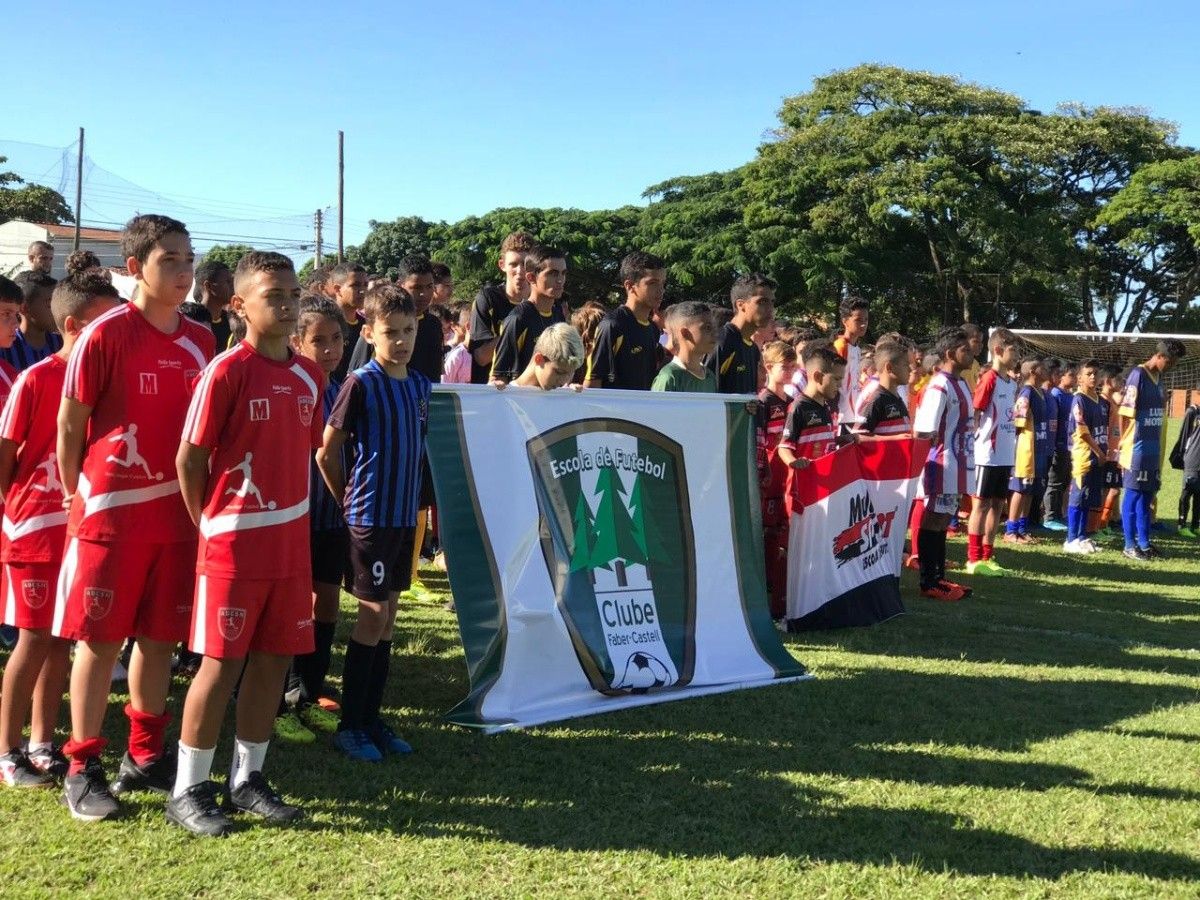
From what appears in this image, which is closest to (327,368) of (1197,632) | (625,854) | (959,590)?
(625,854)

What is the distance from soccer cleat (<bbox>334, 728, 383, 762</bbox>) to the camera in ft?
15.4

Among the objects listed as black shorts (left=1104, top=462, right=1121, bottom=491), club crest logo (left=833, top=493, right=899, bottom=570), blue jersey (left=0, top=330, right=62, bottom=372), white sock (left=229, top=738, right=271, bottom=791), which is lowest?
white sock (left=229, top=738, right=271, bottom=791)

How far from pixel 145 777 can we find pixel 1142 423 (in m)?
11.0

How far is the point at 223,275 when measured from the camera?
7.70 metres

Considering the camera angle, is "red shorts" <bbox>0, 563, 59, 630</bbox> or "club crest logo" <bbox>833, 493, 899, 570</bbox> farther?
"club crest logo" <bbox>833, 493, 899, 570</bbox>

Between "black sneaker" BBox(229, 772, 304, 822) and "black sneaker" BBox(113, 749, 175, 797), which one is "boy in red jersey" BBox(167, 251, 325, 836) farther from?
"black sneaker" BBox(113, 749, 175, 797)

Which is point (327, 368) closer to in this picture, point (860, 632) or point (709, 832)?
point (709, 832)

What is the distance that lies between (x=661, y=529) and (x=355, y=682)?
6.57ft

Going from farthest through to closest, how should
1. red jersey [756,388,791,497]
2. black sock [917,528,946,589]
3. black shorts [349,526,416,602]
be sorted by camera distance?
black sock [917,528,946,589] < red jersey [756,388,791,497] < black shorts [349,526,416,602]

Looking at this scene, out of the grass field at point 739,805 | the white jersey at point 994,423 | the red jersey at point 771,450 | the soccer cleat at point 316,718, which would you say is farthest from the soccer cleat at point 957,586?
the soccer cleat at point 316,718

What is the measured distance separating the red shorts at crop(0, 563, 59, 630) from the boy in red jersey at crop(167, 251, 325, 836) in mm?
844

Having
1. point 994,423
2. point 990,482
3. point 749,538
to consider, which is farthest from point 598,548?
point 994,423

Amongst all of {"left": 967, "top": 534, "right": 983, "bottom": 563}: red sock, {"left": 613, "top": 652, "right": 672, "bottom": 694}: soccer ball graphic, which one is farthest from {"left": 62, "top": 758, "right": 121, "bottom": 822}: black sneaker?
{"left": 967, "top": 534, "right": 983, "bottom": 563}: red sock

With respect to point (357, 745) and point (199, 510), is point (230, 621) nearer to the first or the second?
point (199, 510)
